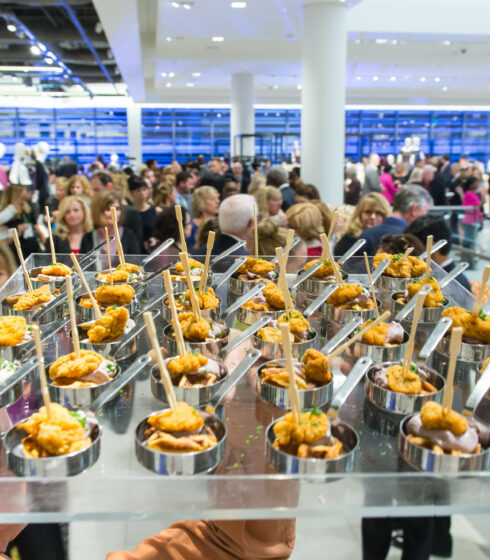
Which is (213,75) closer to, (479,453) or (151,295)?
(151,295)

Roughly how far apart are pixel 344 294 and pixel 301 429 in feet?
2.64

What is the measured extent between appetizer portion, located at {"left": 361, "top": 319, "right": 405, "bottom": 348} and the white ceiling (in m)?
6.12

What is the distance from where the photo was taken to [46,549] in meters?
2.14

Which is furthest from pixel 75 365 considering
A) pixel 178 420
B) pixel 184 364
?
pixel 178 420

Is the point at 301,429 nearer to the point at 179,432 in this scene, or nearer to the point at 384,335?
the point at 179,432

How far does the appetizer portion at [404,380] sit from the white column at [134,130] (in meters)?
22.7

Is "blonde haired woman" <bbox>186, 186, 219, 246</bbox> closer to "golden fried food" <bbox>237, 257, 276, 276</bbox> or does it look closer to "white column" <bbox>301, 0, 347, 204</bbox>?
"white column" <bbox>301, 0, 347, 204</bbox>

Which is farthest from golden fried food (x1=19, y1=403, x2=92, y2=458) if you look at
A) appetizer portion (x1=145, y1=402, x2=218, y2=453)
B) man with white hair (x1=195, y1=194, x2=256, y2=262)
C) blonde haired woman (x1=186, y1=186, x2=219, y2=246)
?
blonde haired woman (x1=186, y1=186, x2=219, y2=246)

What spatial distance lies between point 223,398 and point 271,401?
0.12 m

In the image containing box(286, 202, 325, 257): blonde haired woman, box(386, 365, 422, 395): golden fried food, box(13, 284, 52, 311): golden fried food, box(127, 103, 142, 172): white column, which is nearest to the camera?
box(386, 365, 422, 395): golden fried food

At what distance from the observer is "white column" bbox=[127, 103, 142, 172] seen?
23344 millimetres

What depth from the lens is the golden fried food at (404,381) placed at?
4.53 ft

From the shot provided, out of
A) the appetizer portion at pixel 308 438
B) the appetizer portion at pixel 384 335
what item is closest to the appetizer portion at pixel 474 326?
the appetizer portion at pixel 384 335

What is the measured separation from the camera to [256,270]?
229cm
